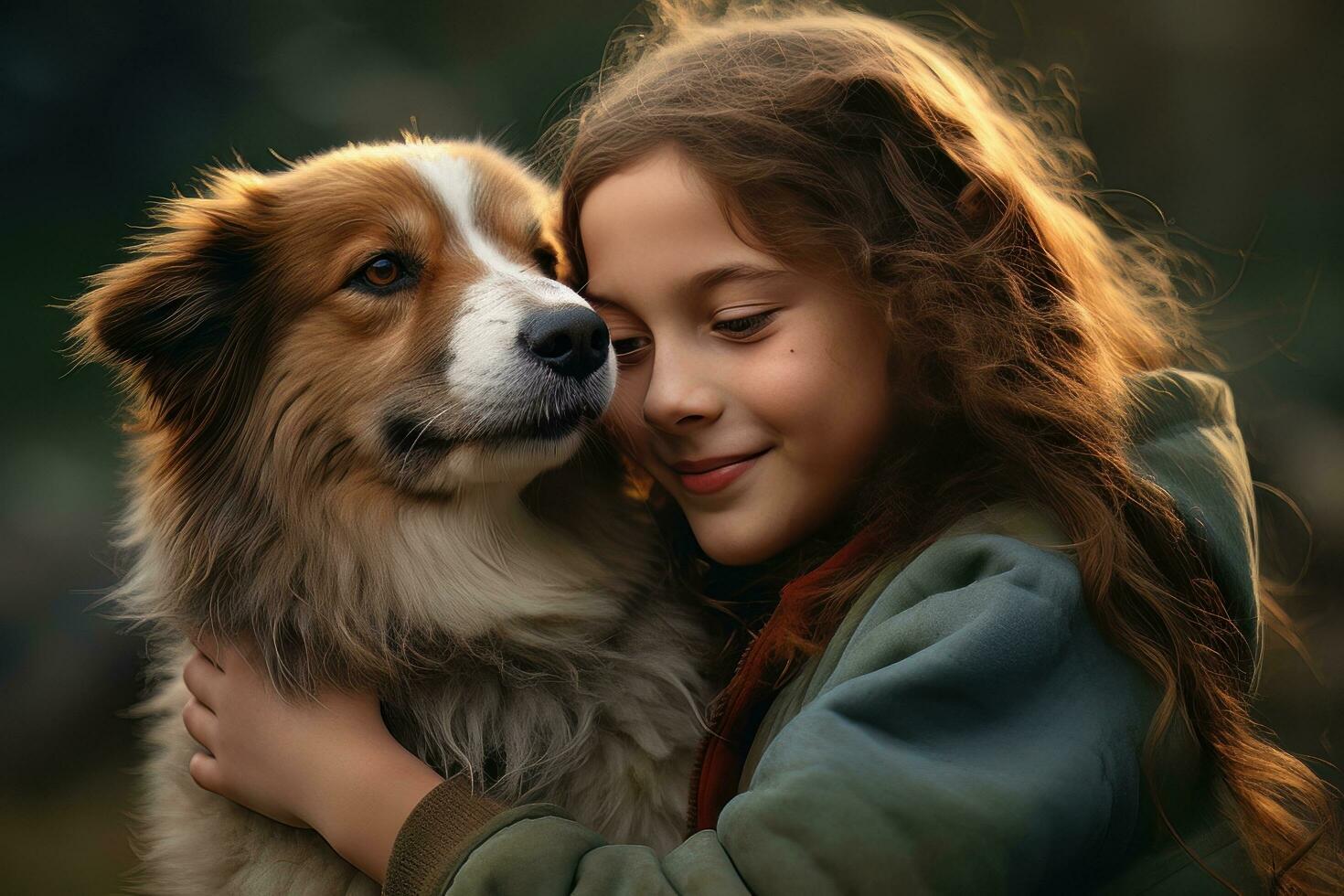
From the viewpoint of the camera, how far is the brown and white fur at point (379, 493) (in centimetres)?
178

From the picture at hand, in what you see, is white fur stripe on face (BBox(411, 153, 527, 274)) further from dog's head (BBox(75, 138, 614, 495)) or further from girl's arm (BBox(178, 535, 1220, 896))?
girl's arm (BBox(178, 535, 1220, 896))

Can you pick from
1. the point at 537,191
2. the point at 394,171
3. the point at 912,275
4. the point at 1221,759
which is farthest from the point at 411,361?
the point at 1221,759

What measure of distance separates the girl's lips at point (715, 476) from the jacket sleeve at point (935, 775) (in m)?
0.39

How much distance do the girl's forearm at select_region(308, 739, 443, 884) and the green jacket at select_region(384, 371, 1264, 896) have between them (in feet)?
0.25

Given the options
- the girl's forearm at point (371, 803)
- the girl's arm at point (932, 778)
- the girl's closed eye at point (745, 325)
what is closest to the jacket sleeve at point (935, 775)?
the girl's arm at point (932, 778)

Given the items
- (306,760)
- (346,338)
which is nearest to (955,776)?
(306,760)

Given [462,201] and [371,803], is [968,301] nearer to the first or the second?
[462,201]

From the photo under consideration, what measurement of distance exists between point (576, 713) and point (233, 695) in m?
0.55

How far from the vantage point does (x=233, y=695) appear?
1782mm

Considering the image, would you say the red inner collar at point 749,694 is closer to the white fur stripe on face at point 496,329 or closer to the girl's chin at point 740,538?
the girl's chin at point 740,538

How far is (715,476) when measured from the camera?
174 centimetres

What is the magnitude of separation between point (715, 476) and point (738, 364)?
0.19 metres

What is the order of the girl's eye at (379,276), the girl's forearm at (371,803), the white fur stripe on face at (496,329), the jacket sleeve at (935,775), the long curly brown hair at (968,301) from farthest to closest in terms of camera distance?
1. the girl's eye at (379,276)
2. the white fur stripe on face at (496,329)
3. the girl's forearm at (371,803)
4. the long curly brown hair at (968,301)
5. the jacket sleeve at (935,775)

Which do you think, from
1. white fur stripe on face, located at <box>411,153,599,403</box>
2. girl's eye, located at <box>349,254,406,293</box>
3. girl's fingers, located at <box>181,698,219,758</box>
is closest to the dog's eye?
girl's eye, located at <box>349,254,406,293</box>
